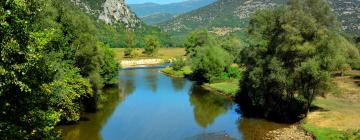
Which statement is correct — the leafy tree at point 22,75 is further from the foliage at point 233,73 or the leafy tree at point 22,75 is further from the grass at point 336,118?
the foliage at point 233,73

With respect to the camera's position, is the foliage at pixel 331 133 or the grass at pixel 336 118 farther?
the grass at pixel 336 118

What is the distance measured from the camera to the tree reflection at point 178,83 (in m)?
98.2

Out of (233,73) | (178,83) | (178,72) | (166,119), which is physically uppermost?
(233,73)

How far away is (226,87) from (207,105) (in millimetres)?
16813

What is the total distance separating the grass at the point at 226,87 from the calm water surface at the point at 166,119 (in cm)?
240

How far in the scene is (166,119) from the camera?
6109 cm

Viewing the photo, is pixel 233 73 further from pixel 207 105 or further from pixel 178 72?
pixel 207 105

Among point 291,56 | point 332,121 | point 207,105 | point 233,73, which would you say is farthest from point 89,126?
point 233,73

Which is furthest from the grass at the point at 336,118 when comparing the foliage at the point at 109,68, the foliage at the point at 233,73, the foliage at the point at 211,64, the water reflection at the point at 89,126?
the foliage at the point at 109,68

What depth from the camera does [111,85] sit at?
101 meters

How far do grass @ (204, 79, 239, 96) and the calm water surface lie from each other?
2.40 meters

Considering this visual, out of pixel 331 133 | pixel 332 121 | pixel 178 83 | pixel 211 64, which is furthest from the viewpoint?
pixel 178 83

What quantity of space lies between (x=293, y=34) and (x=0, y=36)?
41.8 m

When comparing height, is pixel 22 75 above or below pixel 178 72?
above
